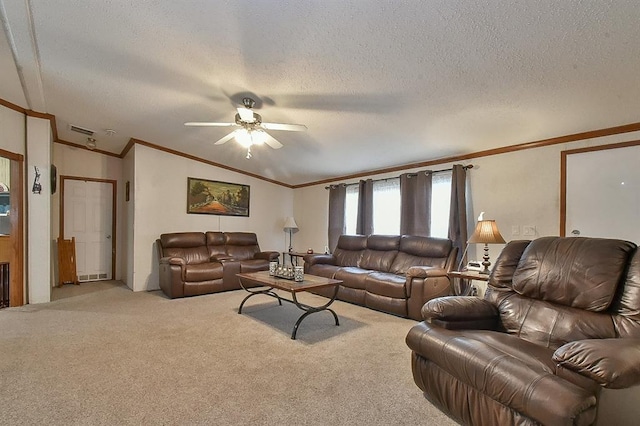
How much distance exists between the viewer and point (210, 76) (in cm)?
293

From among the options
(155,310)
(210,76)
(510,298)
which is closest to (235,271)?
(155,310)

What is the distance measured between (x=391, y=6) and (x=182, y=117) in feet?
10.0

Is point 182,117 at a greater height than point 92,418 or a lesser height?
greater

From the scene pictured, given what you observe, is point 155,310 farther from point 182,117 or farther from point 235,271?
point 182,117

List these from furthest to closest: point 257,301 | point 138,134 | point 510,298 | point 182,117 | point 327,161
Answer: point 327,161 < point 138,134 < point 257,301 < point 182,117 < point 510,298

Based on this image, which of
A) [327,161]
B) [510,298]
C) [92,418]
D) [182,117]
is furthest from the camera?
[327,161]

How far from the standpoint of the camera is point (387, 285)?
12.5 ft

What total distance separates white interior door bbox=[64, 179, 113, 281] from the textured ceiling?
2.06 metres

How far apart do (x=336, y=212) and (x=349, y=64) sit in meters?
3.64

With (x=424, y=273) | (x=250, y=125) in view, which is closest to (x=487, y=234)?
(x=424, y=273)

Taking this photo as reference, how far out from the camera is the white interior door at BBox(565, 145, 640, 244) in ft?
9.73

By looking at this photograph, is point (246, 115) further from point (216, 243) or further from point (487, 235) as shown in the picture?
point (216, 243)

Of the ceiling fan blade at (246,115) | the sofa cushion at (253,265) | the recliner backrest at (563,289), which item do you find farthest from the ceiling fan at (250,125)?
the sofa cushion at (253,265)

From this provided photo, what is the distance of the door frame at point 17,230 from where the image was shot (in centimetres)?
391
